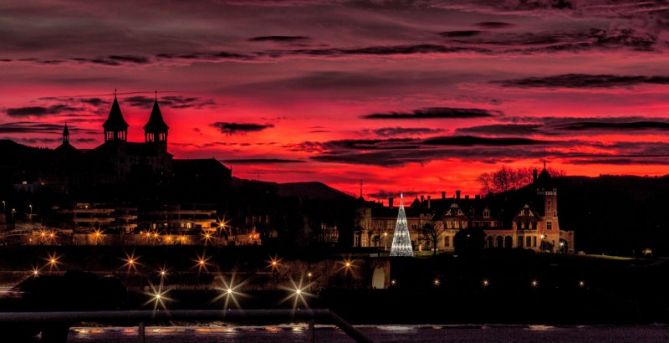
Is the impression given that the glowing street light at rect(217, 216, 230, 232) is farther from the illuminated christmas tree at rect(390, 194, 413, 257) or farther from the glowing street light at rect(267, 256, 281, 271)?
the glowing street light at rect(267, 256, 281, 271)

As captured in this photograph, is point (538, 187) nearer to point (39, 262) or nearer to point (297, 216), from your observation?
point (297, 216)

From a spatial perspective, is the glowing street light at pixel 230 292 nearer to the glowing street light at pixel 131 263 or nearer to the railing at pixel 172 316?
the glowing street light at pixel 131 263

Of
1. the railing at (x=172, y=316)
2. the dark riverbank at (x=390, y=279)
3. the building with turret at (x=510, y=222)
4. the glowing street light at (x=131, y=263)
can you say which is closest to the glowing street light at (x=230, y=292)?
the dark riverbank at (x=390, y=279)

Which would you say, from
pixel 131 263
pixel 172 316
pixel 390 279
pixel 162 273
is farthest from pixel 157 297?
pixel 172 316

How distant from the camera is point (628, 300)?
69.1m

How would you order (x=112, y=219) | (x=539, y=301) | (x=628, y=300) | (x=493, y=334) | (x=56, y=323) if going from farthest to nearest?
(x=112, y=219), (x=539, y=301), (x=628, y=300), (x=493, y=334), (x=56, y=323)

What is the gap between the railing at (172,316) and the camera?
11977mm

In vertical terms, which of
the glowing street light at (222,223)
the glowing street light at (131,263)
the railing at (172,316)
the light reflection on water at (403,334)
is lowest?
the light reflection on water at (403,334)

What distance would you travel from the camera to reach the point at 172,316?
489 inches

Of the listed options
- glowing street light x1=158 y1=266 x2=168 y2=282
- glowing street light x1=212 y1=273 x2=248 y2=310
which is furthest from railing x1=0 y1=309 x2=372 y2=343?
glowing street light x1=158 y1=266 x2=168 y2=282

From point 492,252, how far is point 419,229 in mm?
43569

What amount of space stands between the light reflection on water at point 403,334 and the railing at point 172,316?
6209 mm

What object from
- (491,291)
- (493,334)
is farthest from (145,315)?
(491,291)

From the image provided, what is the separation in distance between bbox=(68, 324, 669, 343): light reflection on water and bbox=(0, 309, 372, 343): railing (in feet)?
20.4
